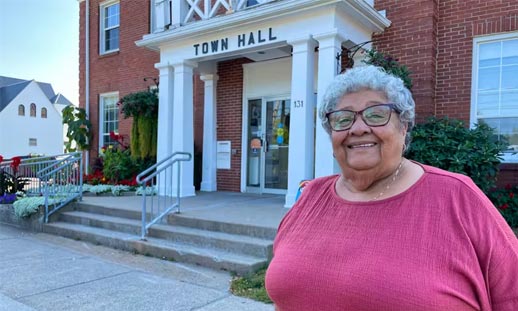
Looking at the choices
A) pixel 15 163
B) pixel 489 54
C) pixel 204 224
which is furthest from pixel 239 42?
pixel 15 163

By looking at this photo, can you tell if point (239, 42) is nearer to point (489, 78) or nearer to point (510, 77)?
point (489, 78)

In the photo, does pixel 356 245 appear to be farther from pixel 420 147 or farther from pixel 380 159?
pixel 420 147

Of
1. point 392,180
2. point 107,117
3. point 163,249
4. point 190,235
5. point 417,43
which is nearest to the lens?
point 392,180

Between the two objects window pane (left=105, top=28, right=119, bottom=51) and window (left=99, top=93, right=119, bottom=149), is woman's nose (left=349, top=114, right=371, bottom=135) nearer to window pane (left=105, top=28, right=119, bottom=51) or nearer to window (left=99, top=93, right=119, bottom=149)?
window (left=99, top=93, right=119, bottom=149)

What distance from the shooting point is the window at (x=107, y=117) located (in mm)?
11560

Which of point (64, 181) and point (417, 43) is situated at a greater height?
point (417, 43)

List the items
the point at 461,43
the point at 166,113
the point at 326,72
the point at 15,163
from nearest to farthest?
the point at 326,72 → the point at 461,43 → the point at 166,113 → the point at 15,163

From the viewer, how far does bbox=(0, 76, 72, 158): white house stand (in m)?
40.0

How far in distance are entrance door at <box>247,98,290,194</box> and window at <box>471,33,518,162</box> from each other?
135 inches

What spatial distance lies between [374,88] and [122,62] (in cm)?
1070

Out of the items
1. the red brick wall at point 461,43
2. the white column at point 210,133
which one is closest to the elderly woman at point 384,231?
the red brick wall at point 461,43

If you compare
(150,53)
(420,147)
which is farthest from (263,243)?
(150,53)

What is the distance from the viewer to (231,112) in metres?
8.85

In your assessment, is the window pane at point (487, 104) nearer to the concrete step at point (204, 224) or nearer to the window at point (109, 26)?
the concrete step at point (204, 224)
